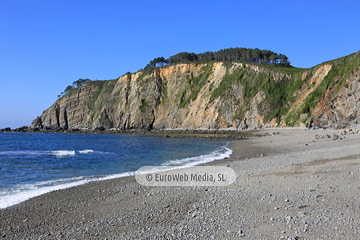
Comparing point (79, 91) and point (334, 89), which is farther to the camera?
point (79, 91)

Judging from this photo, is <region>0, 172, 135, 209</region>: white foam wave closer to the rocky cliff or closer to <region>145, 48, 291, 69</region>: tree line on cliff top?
the rocky cliff

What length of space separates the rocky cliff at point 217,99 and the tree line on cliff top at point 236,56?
1716cm

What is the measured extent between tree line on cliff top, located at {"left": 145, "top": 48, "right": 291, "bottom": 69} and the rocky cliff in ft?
56.3

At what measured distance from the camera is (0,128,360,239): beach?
20.9 ft

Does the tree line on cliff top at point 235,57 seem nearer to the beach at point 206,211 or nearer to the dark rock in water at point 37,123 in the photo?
the dark rock in water at point 37,123

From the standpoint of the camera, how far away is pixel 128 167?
18438 mm

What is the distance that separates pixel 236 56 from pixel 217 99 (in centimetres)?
2980

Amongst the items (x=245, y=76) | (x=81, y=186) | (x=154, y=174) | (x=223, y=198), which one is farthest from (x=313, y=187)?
(x=245, y=76)

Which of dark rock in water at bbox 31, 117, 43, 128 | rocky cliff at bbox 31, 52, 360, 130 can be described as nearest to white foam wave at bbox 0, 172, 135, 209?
rocky cliff at bbox 31, 52, 360, 130

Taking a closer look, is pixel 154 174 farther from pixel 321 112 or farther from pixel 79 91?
pixel 79 91

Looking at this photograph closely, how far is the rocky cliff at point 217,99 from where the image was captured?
44.3 metres

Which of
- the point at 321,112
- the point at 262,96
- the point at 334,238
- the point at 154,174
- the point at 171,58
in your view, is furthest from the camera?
the point at 171,58

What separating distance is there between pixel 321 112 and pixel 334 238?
41.8 meters

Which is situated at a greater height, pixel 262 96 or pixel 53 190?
pixel 262 96
